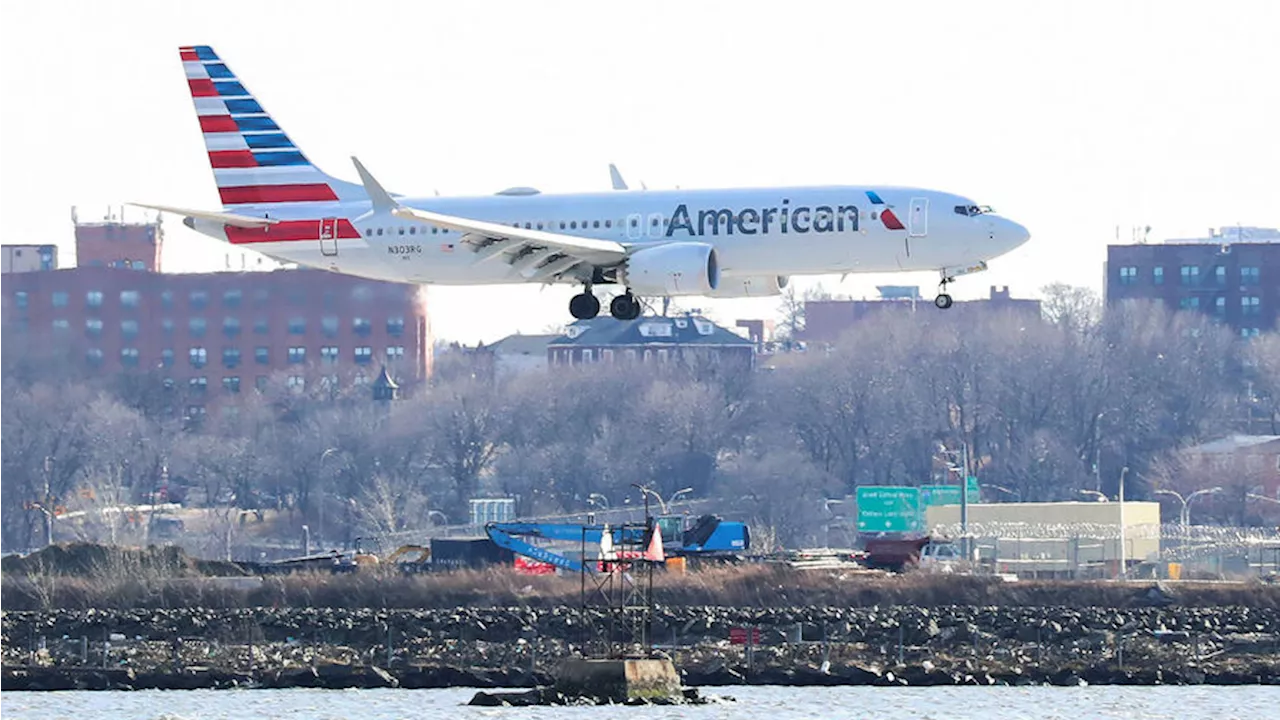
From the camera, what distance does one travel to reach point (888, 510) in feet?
409

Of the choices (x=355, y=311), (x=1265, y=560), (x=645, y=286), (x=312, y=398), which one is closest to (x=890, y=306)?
(x=312, y=398)

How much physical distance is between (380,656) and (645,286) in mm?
10959

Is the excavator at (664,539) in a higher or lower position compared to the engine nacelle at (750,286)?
lower

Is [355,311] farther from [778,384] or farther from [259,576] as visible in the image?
[259,576]

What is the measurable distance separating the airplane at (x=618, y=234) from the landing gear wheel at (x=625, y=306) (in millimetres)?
50

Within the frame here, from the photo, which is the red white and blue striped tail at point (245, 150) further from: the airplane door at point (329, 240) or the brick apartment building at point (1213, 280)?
the brick apartment building at point (1213, 280)

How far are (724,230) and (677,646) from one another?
10314 mm

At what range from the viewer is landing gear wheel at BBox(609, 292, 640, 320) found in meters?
76.6

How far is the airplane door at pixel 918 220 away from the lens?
73.3 metres

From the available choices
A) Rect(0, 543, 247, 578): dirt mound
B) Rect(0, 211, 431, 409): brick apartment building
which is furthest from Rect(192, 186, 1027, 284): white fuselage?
Rect(0, 211, 431, 409): brick apartment building

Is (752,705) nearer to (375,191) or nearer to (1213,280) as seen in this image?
(375,191)

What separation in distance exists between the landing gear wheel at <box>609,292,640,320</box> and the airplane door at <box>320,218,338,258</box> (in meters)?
7.31

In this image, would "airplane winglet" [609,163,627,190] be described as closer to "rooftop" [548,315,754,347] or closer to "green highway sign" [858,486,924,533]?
"green highway sign" [858,486,924,533]

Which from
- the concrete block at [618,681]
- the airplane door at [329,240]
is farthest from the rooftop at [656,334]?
the concrete block at [618,681]
